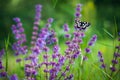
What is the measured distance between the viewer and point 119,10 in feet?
22.9

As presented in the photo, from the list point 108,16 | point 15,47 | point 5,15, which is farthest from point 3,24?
point 15,47

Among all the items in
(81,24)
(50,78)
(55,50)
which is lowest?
(50,78)

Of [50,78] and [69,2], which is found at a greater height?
[69,2]

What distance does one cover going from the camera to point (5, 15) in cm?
663

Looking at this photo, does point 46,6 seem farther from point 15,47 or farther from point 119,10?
point 15,47

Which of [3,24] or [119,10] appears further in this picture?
[119,10]

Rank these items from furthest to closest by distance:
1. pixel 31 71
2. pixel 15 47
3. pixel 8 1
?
1. pixel 8 1
2. pixel 15 47
3. pixel 31 71

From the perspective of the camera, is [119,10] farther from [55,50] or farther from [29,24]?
[55,50]

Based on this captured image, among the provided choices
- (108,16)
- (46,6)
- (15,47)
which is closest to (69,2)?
(46,6)

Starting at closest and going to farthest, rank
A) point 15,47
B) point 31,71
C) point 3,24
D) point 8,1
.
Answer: point 31,71
point 15,47
point 3,24
point 8,1

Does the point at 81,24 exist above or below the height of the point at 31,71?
above

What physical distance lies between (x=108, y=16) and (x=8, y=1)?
176cm

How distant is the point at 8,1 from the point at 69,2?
3.40 feet

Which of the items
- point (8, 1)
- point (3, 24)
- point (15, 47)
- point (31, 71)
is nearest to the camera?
point (31, 71)
